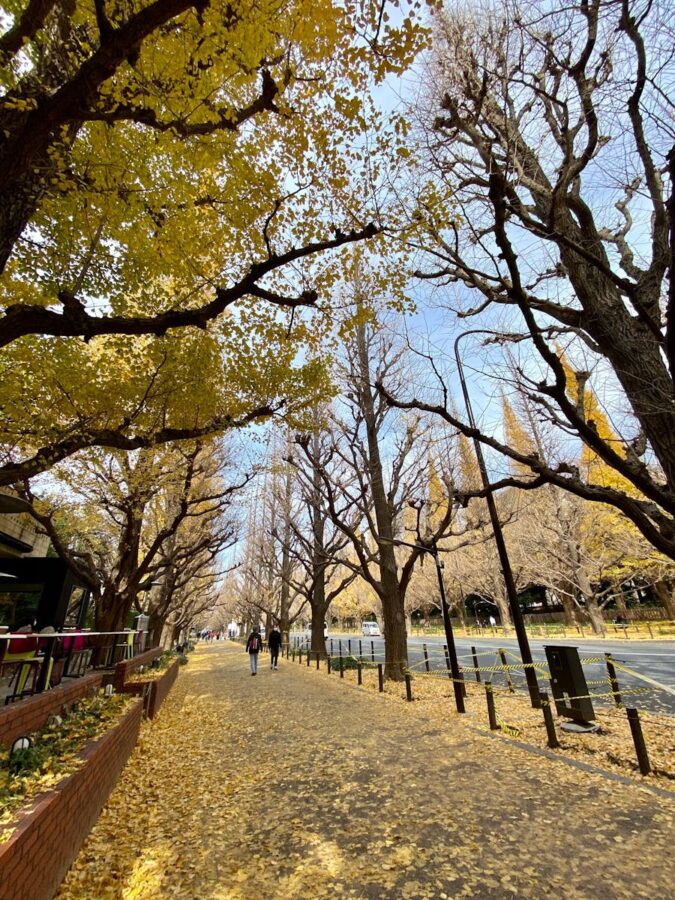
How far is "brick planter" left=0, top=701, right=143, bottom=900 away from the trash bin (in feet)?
22.2

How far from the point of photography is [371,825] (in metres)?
4.02

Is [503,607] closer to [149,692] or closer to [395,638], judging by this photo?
[395,638]

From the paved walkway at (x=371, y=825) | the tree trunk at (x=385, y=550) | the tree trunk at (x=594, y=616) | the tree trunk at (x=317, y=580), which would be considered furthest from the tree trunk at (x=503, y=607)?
the paved walkway at (x=371, y=825)

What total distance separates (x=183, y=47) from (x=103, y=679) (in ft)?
33.6

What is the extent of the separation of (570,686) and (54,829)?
7.39 meters

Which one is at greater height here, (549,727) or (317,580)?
(317,580)

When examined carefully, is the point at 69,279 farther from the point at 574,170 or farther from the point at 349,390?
the point at 349,390

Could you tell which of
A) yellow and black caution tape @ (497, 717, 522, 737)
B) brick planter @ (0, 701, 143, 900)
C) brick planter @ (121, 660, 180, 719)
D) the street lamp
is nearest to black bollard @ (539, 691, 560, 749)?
yellow and black caution tape @ (497, 717, 522, 737)

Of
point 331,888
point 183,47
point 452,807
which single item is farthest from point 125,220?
point 452,807

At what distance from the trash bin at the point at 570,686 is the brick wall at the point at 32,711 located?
7426mm

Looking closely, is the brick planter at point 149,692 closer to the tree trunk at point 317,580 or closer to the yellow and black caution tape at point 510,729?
the yellow and black caution tape at point 510,729

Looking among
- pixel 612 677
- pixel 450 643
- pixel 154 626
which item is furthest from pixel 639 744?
pixel 154 626

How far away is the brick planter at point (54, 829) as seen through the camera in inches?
91.8

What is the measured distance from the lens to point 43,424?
7.33 m
